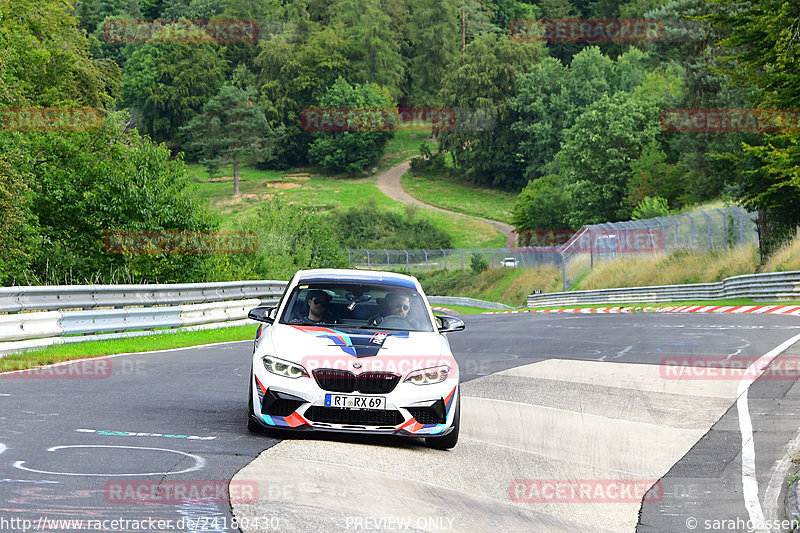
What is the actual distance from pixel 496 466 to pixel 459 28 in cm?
16901

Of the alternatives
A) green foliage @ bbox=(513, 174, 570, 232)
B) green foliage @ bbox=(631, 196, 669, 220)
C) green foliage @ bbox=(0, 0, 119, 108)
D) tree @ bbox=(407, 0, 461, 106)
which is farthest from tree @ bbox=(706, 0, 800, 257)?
tree @ bbox=(407, 0, 461, 106)

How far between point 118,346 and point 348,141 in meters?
123

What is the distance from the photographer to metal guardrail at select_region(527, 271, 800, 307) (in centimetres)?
3256

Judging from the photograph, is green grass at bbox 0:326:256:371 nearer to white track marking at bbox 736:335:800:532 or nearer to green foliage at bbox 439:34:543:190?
white track marking at bbox 736:335:800:532

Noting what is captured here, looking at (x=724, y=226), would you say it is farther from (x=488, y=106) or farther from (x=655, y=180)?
(x=488, y=106)

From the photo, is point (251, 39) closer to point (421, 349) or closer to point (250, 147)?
point (250, 147)

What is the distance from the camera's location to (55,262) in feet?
105

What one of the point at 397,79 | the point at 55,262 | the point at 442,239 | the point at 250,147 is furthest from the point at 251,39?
the point at 55,262

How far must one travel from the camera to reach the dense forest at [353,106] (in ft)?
103

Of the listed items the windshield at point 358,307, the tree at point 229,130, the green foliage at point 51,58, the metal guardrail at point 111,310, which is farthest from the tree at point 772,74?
the tree at point 229,130

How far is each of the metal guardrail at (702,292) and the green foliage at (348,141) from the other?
86.0 m

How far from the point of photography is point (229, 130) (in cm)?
13562

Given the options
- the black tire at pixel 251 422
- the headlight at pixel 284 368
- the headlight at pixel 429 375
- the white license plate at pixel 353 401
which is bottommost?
the black tire at pixel 251 422

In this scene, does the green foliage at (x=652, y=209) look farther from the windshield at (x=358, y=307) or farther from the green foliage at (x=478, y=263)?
the windshield at (x=358, y=307)
